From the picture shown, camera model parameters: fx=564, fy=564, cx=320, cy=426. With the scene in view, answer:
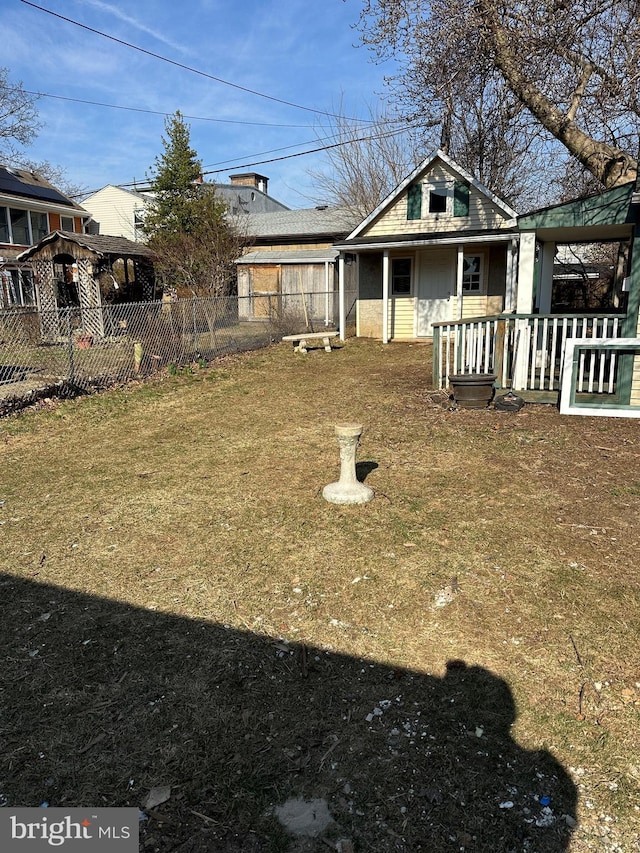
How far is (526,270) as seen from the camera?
8.88 m

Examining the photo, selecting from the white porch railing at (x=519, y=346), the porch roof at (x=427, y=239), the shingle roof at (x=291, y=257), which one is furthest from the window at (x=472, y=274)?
the white porch railing at (x=519, y=346)

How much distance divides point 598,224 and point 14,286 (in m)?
21.4

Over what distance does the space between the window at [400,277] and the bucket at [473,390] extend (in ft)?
31.8

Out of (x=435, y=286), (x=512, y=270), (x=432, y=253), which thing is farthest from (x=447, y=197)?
(x=512, y=270)

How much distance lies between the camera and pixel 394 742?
2.54 metres

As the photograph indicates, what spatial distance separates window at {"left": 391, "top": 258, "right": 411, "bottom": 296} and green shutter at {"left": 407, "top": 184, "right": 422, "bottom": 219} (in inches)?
52.9

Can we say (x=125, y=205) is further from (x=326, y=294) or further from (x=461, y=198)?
(x=461, y=198)

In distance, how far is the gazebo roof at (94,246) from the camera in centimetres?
1814

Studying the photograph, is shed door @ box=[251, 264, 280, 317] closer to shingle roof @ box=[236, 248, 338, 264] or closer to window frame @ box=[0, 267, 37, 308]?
shingle roof @ box=[236, 248, 338, 264]

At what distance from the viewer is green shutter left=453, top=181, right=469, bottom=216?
52.4ft

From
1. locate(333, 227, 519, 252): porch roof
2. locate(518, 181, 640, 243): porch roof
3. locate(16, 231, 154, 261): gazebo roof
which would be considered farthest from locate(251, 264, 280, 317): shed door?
locate(518, 181, 640, 243): porch roof

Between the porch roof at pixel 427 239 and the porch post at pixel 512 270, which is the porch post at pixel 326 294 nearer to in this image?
the porch roof at pixel 427 239

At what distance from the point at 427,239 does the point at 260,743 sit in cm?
1488

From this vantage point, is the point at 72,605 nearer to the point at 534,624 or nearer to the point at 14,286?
the point at 534,624
